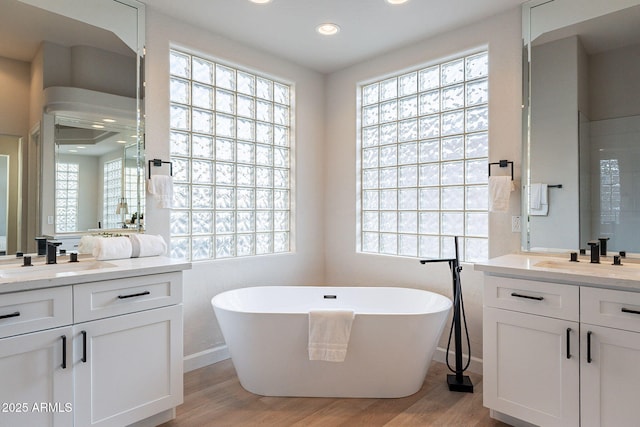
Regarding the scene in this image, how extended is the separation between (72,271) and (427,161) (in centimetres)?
264

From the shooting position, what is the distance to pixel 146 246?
2.32m

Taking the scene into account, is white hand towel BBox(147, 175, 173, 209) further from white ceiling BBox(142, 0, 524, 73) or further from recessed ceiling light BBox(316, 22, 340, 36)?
recessed ceiling light BBox(316, 22, 340, 36)

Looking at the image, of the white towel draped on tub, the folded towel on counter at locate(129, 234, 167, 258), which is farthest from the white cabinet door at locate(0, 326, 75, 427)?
the white towel draped on tub

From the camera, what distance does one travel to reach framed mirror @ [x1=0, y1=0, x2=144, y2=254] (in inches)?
83.0

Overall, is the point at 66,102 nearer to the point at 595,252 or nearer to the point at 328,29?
the point at 328,29

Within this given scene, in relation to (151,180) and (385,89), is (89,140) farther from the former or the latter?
(385,89)

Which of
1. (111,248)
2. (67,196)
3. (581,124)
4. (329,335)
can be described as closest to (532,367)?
(329,335)

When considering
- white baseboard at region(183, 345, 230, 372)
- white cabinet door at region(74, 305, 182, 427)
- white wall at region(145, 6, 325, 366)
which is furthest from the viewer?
white baseboard at region(183, 345, 230, 372)

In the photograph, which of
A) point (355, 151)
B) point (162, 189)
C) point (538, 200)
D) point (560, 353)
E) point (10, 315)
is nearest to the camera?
point (10, 315)

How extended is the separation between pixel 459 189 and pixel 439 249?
0.53 meters

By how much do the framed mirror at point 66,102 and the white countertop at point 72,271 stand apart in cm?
20

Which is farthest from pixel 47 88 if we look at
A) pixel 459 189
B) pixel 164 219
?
pixel 459 189

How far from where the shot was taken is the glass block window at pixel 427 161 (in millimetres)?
2867

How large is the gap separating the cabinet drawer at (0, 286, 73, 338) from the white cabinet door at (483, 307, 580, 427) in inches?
85.0
